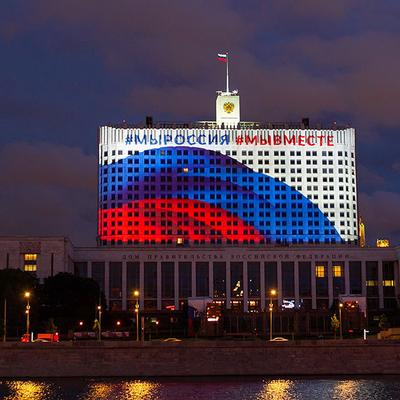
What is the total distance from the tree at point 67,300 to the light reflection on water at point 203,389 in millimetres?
65526

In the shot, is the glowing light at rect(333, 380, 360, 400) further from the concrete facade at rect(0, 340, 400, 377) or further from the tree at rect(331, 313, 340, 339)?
the tree at rect(331, 313, 340, 339)

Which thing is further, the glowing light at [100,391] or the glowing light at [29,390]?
the glowing light at [29,390]

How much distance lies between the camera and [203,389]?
102 m

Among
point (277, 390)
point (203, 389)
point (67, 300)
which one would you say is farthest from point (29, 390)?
point (67, 300)

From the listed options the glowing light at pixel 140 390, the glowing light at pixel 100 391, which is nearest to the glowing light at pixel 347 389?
the glowing light at pixel 140 390

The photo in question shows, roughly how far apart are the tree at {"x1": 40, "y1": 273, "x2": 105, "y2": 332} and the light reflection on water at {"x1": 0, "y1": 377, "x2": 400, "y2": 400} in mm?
65526

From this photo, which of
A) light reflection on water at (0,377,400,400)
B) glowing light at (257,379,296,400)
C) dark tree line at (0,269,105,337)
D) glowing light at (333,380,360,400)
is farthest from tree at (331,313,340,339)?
light reflection on water at (0,377,400,400)

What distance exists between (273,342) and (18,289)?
→ 60829mm

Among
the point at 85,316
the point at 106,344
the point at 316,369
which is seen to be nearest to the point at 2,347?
the point at 106,344

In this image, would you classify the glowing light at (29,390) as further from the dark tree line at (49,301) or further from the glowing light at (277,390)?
the dark tree line at (49,301)

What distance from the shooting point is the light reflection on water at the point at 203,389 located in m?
96.5

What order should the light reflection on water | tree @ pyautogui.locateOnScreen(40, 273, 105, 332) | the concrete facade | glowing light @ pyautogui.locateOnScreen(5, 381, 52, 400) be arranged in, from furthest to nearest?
tree @ pyautogui.locateOnScreen(40, 273, 105, 332)
the concrete facade
glowing light @ pyautogui.locateOnScreen(5, 381, 52, 400)
the light reflection on water

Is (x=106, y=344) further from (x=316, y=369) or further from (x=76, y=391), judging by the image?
(x=316, y=369)

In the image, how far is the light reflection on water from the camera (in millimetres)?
96500
